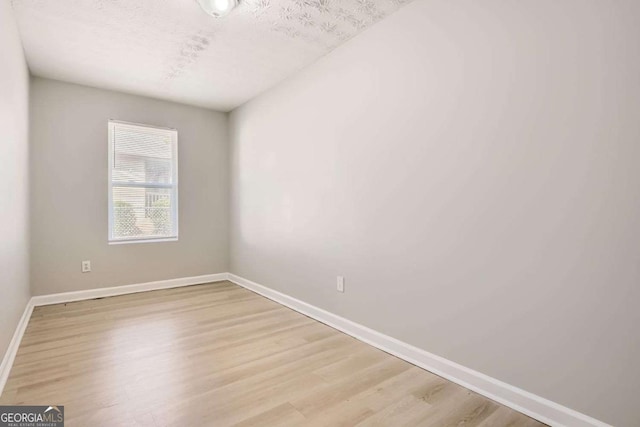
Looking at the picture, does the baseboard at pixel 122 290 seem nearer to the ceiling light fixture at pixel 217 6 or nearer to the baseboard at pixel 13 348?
the baseboard at pixel 13 348

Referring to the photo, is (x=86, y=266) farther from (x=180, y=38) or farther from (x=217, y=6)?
(x=217, y=6)

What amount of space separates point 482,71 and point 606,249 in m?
1.09

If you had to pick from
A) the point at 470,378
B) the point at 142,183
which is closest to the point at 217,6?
the point at 142,183

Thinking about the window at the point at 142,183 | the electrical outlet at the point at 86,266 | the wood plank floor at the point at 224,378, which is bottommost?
the wood plank floor at the point at 224,378

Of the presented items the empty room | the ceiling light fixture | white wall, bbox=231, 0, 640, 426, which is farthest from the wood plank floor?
the ceiling light fixture

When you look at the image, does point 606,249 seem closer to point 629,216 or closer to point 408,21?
point 629,216

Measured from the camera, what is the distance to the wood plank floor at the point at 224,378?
162 centimetres

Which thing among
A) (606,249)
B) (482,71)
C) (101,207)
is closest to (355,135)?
(482,71)

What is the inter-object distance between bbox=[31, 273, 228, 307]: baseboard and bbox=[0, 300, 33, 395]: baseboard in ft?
1.11

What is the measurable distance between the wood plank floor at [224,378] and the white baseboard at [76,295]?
61 mm

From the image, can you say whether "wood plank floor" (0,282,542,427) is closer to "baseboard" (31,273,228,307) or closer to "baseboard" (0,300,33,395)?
"baseboard" (0,300,33,395)

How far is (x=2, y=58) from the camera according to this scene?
6.20 ft

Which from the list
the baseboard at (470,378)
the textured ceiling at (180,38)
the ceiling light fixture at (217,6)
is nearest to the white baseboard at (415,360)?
the baseboard at (470,378)

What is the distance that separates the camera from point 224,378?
1.97 metres
